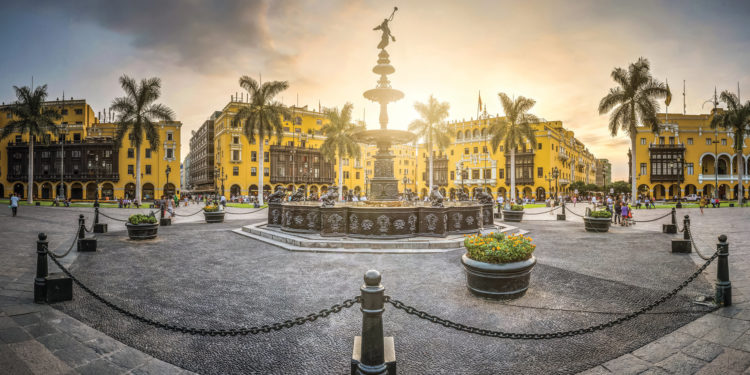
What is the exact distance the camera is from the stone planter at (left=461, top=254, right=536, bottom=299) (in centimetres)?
537

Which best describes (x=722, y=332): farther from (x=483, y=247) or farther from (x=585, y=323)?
(x=483, y=247)

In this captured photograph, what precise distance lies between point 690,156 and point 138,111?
279 feet

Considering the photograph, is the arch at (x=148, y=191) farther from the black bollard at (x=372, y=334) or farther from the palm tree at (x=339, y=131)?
the black bollard at (x=372, y=334)

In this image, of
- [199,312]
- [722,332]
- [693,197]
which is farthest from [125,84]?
[693,197]

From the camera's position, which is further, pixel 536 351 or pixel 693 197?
pixel 693 197

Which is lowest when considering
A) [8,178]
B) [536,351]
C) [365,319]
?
[536,351]

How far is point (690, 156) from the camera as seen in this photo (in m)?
58.2

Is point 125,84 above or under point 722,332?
above

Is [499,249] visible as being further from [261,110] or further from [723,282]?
[261,110]

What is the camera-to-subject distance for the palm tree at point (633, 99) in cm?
3127

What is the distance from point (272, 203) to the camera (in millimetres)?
15031

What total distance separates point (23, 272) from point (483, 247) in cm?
980

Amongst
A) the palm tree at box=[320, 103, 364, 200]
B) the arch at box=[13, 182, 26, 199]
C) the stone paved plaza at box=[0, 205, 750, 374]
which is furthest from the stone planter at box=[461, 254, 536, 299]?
the arch at box=[13, 182, 26, 199]

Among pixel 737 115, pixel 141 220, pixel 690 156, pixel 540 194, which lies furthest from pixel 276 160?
pixel 690 156
